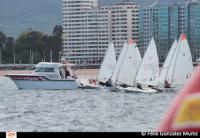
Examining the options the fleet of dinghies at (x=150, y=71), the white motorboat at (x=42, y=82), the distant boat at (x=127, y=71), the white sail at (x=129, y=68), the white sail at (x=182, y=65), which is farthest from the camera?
the white motorboat at (x=42, y=82)

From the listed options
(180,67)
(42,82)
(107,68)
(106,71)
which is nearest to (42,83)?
(42,82)

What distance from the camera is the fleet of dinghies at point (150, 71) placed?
58594mm

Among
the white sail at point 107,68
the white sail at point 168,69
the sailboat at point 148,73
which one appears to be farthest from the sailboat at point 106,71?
the sailboat at point 148,73

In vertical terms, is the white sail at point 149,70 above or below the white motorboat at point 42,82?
above

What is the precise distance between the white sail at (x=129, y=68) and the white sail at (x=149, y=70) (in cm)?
146

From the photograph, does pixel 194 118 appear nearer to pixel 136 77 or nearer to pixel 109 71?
pixel 136 77

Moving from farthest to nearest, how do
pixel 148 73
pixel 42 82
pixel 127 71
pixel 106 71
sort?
pixel 106 71
pixel 42 82
pixel 127 71
pixel 148 73

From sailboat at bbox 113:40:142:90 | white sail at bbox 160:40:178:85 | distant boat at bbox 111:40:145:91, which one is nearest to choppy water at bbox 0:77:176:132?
distant boat at bbox 111:40:145:91

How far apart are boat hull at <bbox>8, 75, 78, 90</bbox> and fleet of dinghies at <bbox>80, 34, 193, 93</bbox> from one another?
2972mm

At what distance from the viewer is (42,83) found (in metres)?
64.8

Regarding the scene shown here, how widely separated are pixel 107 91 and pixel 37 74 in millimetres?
6387

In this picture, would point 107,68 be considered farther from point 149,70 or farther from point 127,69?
point 149,70

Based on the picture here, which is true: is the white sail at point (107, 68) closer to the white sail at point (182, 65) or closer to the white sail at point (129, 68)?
the white sail at point (129, 68)

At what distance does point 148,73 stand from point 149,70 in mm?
472
